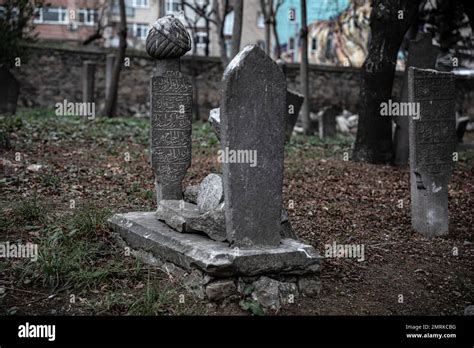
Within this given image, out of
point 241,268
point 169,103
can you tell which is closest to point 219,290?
point 241,268

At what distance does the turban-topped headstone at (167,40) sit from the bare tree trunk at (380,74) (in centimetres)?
637

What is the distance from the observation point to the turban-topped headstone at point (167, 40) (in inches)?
286

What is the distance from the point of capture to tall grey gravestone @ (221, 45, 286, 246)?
5.68 metres

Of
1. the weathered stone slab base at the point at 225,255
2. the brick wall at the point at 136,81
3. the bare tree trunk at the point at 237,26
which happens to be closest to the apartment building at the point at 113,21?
the brick wall at the point at 136,81

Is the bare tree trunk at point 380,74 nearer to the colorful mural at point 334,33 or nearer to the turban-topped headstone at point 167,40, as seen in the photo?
the turban-topped headstone at point 167,40

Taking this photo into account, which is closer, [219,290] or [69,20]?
[219,290]

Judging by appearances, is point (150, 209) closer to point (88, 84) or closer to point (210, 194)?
point (210, 194)

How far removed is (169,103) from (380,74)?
665cm

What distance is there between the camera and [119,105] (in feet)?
76.7

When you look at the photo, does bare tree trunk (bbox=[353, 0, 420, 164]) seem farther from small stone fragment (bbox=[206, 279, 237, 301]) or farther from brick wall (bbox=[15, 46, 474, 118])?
brick wall (bbox=[15, 46, 474, 118])

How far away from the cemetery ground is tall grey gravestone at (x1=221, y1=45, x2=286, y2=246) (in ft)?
2.42

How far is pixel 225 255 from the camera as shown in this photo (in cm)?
555

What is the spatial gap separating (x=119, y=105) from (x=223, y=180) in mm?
18140

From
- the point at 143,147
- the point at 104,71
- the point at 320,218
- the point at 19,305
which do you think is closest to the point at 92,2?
the point at 104,71
